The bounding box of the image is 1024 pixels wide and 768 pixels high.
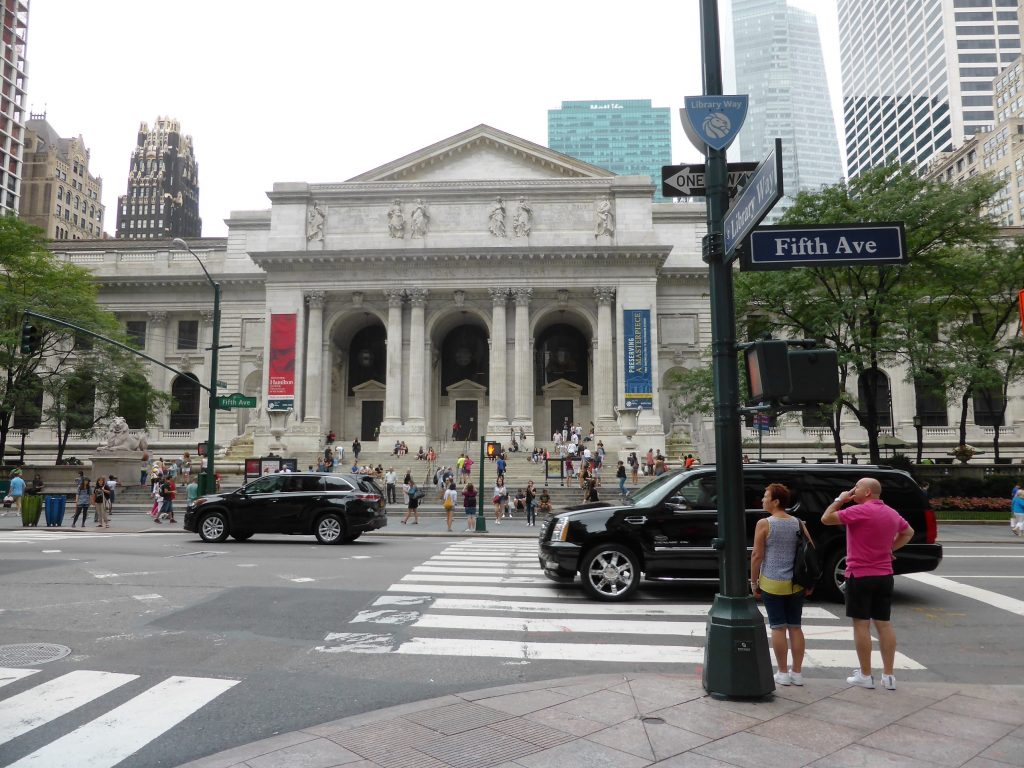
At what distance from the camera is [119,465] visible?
35594 millimetres

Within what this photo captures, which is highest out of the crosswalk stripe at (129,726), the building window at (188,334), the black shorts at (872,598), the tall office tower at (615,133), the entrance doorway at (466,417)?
the tall office tower at (615,133)

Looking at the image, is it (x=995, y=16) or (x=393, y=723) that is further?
(x=995, y=16)

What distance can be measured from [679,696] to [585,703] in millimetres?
722

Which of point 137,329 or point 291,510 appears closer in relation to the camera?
point 291,510

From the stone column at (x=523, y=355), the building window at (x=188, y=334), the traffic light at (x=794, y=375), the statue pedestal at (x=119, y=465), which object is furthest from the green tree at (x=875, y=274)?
the building window at (x=188, y=334)

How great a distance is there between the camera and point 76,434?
50031 mm

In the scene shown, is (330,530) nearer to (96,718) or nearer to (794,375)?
(96,718)

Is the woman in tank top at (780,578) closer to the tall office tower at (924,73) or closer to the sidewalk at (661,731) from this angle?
the sidewalk at (661,731)

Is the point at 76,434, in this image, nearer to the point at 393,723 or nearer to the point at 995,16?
the point at 393,723

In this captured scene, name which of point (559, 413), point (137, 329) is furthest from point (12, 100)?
point (559, 413)

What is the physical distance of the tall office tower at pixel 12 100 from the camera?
92188mm

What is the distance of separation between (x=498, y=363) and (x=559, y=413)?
762 centimetres

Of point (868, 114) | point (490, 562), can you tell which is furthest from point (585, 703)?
point (868, 114)

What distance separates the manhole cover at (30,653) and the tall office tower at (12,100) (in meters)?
104
